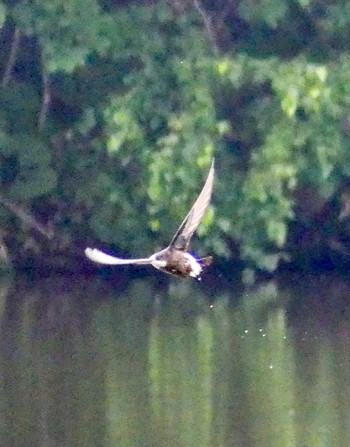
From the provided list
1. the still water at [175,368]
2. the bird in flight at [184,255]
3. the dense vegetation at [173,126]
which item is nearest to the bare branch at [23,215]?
the dense vegetation at [173,126]

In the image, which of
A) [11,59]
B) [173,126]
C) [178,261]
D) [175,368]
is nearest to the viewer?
[178,261]

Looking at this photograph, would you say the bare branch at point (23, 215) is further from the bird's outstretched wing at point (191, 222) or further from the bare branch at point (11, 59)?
the bird's outstretched wing at point (191, 222)

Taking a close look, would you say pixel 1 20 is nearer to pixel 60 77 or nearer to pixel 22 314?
pixel 60 77

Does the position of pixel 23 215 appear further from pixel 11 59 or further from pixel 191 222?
pixel 191 222

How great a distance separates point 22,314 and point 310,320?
2856 mm

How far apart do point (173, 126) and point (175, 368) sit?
5.10 m

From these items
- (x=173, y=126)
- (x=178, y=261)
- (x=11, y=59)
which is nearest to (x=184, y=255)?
(x=178, y=261)

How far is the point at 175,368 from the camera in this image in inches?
431

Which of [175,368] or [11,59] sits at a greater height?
[11,59]

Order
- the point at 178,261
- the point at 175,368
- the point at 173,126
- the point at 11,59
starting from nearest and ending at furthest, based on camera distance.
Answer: the point at 178,261
the point at 175,368
the point at 173,126
the point at 11,59

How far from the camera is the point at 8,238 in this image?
696 inches

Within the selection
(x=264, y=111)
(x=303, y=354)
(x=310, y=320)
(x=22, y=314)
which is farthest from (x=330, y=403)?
(x=264, y=111)

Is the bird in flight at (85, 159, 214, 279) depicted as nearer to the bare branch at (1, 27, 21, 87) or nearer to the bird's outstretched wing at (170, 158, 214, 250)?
the bird's outstretched wing at (170, 158, 214, 250)

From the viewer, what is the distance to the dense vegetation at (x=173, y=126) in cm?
1545
